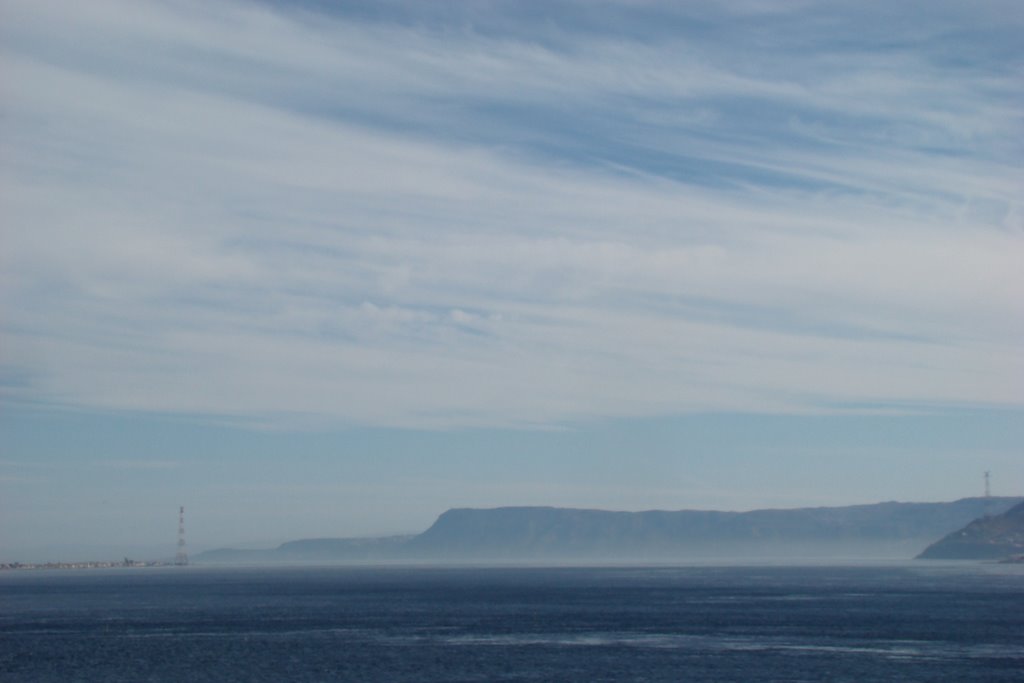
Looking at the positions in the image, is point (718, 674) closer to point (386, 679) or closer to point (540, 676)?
point (540, 676)

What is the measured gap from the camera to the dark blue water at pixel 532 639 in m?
65.4

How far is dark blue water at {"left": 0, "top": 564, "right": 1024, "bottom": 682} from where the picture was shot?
65375 millimetres

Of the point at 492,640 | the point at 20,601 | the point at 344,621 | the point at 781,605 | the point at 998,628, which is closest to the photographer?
the point at 492,640

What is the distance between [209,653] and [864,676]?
4140 cm

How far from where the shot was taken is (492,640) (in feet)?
280

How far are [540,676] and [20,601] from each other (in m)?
124

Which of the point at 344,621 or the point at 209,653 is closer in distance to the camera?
the point at 209,653

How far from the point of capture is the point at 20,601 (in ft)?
538

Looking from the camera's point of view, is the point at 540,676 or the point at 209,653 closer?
the point at 540,676

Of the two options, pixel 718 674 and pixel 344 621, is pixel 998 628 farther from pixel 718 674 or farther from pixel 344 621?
pixel 344 621

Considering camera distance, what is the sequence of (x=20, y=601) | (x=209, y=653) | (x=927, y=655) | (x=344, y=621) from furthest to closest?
(x=20, y=601) → (x=344, y=621) → (x=209, y=653) → (x=927, y=655)

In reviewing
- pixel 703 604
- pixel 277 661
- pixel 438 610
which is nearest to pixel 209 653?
pixel 277 661

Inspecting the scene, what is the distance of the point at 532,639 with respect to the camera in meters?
85.8

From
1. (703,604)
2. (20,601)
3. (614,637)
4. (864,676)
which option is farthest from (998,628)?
(20,601)
